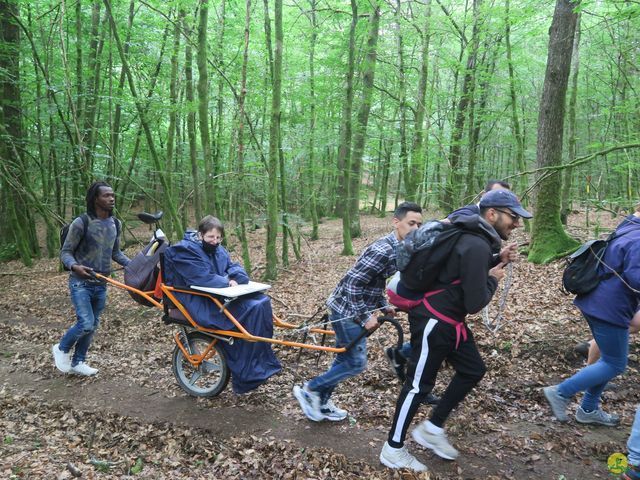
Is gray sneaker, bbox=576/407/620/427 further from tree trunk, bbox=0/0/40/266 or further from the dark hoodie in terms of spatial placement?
tree trunk, bbox=0/0/40/266

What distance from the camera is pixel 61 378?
5.45 metres

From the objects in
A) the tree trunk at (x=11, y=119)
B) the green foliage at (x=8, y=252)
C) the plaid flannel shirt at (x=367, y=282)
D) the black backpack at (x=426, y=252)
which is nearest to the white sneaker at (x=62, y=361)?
the plaid flannel shirt at (x=367, y=282)

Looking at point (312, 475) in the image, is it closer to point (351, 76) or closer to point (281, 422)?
point (281, 422)

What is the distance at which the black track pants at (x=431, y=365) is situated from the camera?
3.02 meters

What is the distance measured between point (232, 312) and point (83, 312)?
7.14ft

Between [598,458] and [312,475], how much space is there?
2280 millimetres

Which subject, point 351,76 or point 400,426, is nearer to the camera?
point 400,426

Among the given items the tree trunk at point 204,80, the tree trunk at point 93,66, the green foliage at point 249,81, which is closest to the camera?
the tree trunk at point 204,80

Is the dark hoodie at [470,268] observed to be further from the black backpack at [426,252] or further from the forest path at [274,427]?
the forest path at [274,427]

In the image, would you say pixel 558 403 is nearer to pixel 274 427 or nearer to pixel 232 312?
pixel 274 427

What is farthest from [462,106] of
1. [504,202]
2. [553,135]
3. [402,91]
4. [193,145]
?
[504,202]

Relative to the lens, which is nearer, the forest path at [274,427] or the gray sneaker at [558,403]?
the forest path at [274,427]

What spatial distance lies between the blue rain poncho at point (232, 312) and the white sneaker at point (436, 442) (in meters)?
1.55

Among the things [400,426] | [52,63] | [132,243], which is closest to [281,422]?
[400,426]
